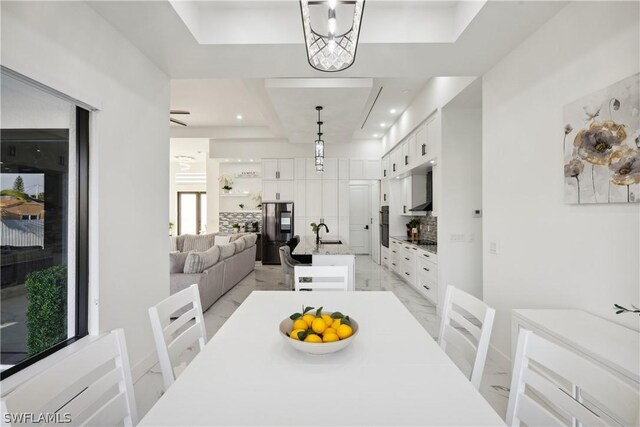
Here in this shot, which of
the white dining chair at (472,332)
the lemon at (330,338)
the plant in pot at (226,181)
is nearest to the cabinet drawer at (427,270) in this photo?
the white dining chair at (472,332)

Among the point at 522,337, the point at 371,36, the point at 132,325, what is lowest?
the point at 132,325

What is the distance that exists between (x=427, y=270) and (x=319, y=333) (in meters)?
3.57

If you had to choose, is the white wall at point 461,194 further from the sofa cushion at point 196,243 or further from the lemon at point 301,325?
the sofa cushion at point 196,243

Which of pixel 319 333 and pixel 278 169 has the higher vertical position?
pixel 278 169

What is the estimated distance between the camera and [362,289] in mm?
5105

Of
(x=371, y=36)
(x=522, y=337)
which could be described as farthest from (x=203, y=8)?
(x=522, y=337)

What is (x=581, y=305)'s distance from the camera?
187 cm

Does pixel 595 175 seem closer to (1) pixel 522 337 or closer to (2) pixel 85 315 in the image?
(1) pixel 522 337

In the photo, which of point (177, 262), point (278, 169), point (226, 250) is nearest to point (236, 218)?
point (278, 169)

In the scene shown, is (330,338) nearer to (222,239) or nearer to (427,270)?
(427,270)

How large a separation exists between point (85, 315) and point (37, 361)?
0.36 meters

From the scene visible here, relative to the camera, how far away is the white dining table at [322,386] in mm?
830

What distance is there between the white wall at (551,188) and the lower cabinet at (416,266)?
1218mm

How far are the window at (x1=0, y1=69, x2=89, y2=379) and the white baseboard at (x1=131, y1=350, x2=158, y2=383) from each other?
632 millimetres
